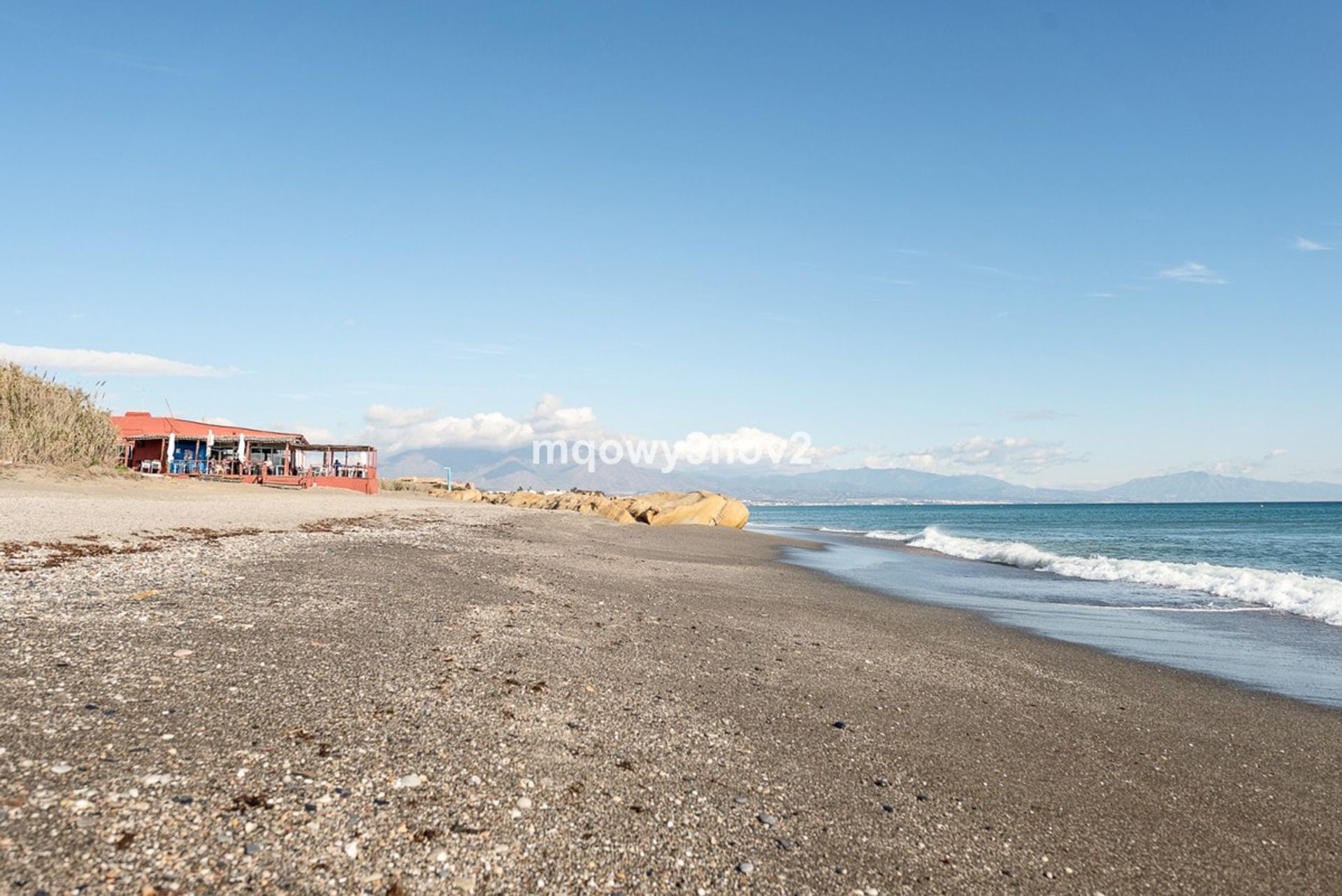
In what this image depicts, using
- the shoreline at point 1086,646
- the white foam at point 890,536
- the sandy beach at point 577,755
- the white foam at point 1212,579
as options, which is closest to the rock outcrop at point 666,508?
the white foam at point 890,536

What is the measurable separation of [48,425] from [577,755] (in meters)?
31.3

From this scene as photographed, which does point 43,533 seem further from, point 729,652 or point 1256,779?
point 1256,779

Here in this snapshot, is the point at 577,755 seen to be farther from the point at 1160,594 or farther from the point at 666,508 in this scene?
the point at 666,508

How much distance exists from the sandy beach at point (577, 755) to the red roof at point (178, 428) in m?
42.6

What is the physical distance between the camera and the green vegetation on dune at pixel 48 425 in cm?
2617

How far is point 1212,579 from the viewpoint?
21.5 m

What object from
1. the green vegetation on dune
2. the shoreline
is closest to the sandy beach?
the shoreline

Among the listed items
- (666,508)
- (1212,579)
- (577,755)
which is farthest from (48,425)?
(1212,579)

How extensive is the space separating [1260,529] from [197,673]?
244 ft

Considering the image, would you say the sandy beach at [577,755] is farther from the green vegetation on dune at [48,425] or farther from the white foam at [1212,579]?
the green vegetation on dune at [48,425]

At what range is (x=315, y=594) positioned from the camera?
355 inches

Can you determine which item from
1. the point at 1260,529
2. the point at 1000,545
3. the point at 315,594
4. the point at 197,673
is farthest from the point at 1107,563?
the point at 1260,529

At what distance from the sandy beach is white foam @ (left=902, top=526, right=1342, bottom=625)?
10.5 metres

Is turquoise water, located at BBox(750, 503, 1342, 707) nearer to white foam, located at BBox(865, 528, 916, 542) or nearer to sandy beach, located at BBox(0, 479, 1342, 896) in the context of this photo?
sandy beach, located at BBox(0, 479, 1342, 896)
